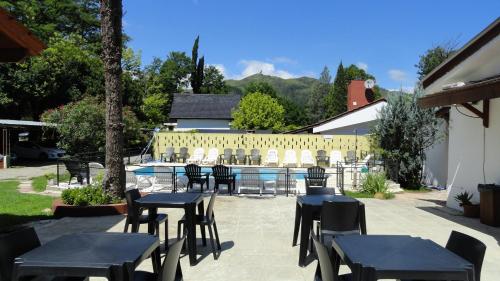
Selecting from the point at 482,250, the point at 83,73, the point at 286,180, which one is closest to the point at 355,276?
the point at 482,250

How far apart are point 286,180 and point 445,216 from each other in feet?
16.5

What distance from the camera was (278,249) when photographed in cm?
705

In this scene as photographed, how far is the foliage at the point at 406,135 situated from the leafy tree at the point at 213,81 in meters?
51.5

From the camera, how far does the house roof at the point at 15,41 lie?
6445 millimetres

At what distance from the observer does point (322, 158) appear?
82.3 feet

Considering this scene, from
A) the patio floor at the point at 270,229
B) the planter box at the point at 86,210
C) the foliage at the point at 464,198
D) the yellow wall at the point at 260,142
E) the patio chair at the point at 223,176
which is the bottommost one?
the patio floor at the point at 270,229

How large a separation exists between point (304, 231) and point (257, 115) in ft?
104

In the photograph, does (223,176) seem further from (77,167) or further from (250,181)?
(77,167)

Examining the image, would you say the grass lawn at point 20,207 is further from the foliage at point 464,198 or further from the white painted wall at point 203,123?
the white painted wall at point 203,123

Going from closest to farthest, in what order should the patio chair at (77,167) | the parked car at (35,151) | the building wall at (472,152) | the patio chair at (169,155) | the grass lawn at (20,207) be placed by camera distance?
1. the grass lawn at (20,207)
2. the building wall at (472,152)
3. the patio chair at (77,167)
4. the patio chair at (169,155)
5. the parked car at (35,151)

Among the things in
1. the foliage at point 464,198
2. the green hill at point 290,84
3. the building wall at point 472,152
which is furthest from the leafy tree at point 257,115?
the green hill at point 290,84

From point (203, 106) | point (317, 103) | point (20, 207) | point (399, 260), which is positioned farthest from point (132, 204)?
point (317, 103)

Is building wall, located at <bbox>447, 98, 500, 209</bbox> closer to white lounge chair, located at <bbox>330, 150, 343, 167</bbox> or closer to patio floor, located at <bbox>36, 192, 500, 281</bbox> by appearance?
patio floor, located at <bbox>36, 192, 500, 281</bbox>

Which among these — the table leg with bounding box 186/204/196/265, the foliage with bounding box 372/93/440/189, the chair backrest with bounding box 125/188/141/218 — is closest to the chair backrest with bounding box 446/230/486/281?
the table leg with bounding box 186/204/196/265
